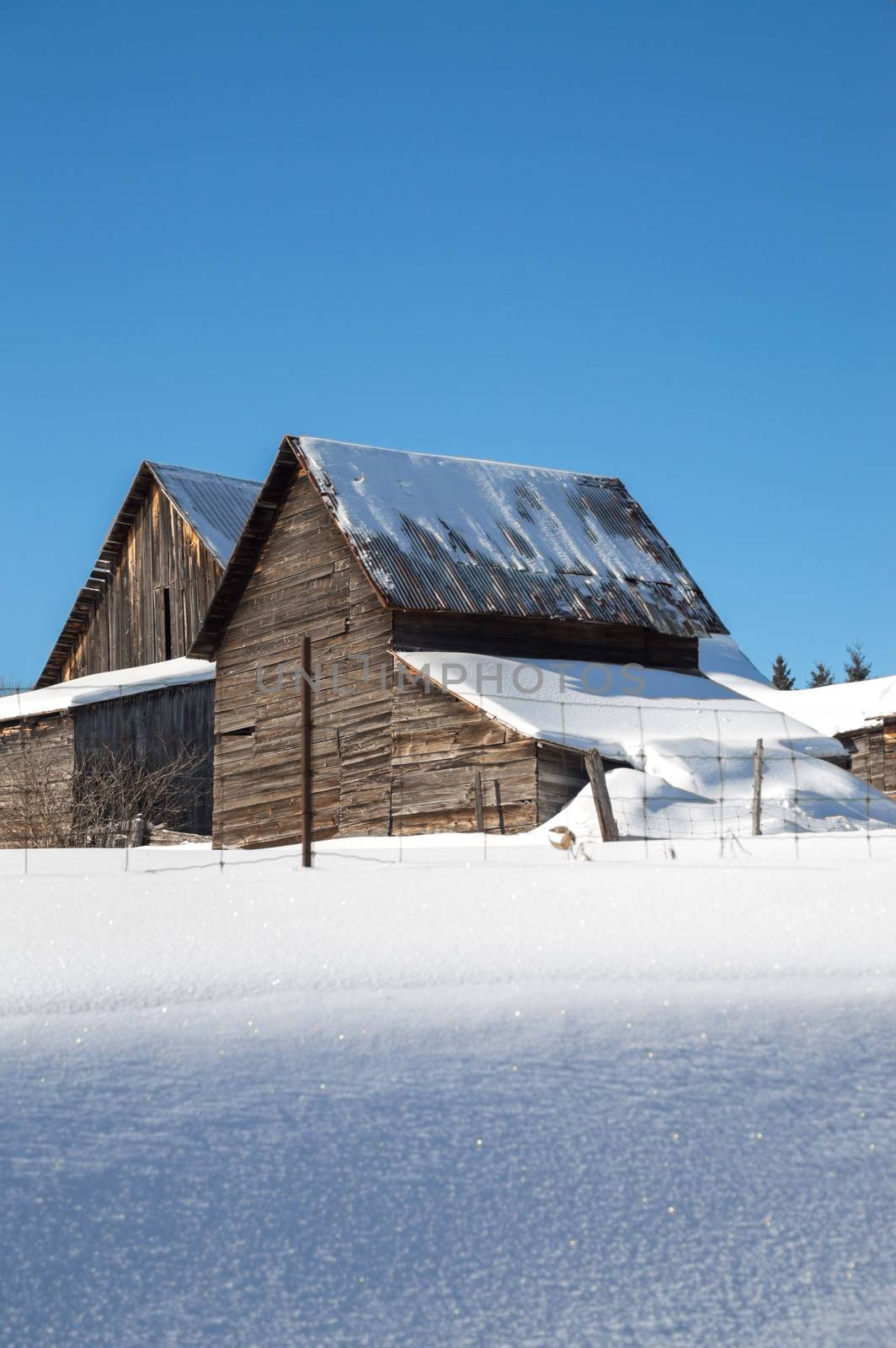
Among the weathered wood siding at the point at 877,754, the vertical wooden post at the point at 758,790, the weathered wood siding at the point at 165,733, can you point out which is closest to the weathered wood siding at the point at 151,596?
the weathered wood siding at the point at 165,733

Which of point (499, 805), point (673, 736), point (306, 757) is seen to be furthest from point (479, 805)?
point (306, 757)

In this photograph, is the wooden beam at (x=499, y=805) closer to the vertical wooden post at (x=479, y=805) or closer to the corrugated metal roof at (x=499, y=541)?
the vertical wooden post at (x=479, y=805)

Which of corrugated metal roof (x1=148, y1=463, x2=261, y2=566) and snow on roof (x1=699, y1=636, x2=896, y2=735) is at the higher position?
corrugated metal roof (x1=148, y1=463, x2=261, y2=566)

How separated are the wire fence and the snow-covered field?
5.94 m

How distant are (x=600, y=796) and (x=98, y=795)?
14915 mm

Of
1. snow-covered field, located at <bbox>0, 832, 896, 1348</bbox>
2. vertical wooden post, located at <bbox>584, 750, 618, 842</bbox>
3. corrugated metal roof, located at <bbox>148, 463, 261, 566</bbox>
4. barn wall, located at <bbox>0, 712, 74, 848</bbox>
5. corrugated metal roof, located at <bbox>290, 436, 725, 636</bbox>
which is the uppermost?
corrugated metal roof, located at <bbox>148, 463, 261, 566</bbox>

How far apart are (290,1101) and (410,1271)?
1.86 meters

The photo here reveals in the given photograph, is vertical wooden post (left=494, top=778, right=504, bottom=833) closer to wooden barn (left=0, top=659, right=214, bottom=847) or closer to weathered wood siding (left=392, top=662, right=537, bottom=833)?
weathered wood siding (left=392, top=662, right=537, bottom=833)

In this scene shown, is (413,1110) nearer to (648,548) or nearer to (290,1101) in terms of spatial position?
(290,1101)

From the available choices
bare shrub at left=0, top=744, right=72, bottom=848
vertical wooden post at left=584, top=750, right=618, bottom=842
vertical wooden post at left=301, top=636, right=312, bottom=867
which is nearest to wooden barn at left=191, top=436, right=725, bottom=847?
bare shrub at left=0, top=744, right=72, bottom=848

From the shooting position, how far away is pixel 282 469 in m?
27.8

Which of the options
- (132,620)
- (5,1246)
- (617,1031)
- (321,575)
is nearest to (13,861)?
(617,1031)

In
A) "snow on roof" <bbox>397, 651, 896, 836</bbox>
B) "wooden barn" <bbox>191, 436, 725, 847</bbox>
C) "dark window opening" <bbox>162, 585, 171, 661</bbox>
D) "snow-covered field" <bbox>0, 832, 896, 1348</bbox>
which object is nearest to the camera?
"snow-covered field" <bbox>0, 832, 896, 1348</bbox>

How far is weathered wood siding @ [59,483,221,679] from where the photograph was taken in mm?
36188
